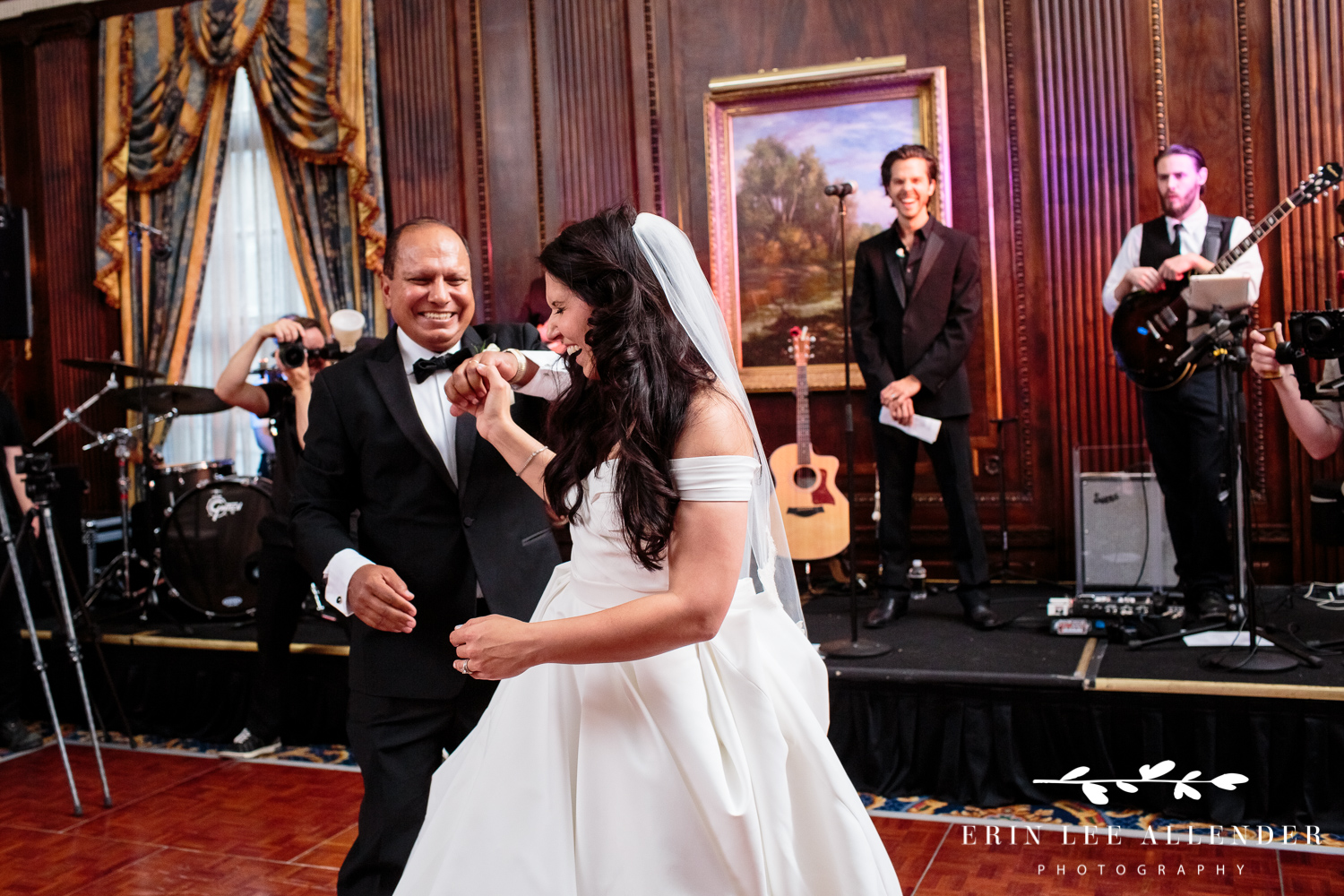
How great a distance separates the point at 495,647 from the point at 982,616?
3.27 m

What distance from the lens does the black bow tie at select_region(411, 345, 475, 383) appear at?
8.02ft

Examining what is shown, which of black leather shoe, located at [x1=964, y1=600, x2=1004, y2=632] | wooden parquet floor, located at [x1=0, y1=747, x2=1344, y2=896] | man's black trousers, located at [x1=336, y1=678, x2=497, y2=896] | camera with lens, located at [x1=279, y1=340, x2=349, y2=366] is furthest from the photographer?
black leather shoe, located at [x1=964, y1=600, x2=1004, y2=632]

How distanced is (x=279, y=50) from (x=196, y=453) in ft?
8.85

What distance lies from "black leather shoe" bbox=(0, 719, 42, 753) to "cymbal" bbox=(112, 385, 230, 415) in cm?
164

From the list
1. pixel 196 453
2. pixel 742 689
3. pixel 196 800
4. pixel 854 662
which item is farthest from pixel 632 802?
pixel 196 453

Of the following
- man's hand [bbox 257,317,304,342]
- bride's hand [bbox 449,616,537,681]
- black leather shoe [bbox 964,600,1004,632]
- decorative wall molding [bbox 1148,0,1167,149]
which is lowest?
black leather shoe [bbox 964,600,1004,632]

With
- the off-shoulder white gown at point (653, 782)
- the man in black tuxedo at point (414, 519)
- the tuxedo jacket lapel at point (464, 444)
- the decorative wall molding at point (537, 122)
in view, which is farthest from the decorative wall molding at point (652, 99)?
the off-shoulder white gown at point (653, 782)

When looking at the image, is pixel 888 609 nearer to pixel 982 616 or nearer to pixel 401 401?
pixel 982 616

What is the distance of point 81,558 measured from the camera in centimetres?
656

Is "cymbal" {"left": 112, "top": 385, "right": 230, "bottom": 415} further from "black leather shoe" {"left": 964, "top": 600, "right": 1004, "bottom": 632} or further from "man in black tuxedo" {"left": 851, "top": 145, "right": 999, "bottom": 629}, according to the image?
"black leather shoe" {"left": 964, "top": 600, "right": 1004, "bottom": 632}

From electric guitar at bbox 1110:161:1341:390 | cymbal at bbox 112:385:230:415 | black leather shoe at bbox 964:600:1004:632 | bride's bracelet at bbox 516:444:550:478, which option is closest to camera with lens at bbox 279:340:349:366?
cymbal at bbox 112:385:230:415

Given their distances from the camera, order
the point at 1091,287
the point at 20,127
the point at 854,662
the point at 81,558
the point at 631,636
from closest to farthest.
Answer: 1. the point at 631,636
2. the point at 854,662
3. the point at 1091,287
4. the point at 81,558
5. the point at 20,127

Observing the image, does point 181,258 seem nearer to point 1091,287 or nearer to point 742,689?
point 1091,287

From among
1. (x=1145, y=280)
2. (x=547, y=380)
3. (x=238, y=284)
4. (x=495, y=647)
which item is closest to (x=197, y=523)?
(x=238, y=284)
